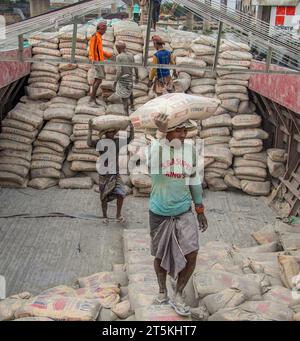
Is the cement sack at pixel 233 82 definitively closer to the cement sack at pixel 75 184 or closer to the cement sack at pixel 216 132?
the cement sack at pixel 216 132

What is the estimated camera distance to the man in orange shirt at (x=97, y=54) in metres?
8.12

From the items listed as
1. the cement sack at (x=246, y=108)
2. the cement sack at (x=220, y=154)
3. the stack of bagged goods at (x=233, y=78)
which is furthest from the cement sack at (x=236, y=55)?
the cement sack at (x=220, y=154)

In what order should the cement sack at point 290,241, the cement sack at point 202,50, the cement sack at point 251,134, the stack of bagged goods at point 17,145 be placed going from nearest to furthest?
the cement sack at point 290,241, the stack of bagged goods at point 17,145, the cement sack at point 251,134, the cement sack at point 202,50

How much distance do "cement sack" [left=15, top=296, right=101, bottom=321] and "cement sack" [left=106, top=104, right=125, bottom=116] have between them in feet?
16.3

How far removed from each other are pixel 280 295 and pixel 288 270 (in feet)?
1.18

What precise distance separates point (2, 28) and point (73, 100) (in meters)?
2.84

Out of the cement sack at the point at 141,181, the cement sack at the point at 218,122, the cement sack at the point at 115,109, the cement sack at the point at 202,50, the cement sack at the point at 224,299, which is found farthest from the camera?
the cement sack at the point at 202,50

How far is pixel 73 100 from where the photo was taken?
8969 mm

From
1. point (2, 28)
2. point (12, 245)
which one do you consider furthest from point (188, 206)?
Answer: point (2, 28)

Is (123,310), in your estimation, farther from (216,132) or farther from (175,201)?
(216,132)

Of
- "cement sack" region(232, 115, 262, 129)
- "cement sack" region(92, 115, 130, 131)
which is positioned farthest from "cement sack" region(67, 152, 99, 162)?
"cement sack" region(232, 115, 262, 129)

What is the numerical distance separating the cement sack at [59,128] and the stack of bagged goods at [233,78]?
251 cm

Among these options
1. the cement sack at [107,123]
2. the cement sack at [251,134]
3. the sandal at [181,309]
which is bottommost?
the cement sack at [251,134]

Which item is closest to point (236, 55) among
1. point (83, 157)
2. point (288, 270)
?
point (83, 157)
